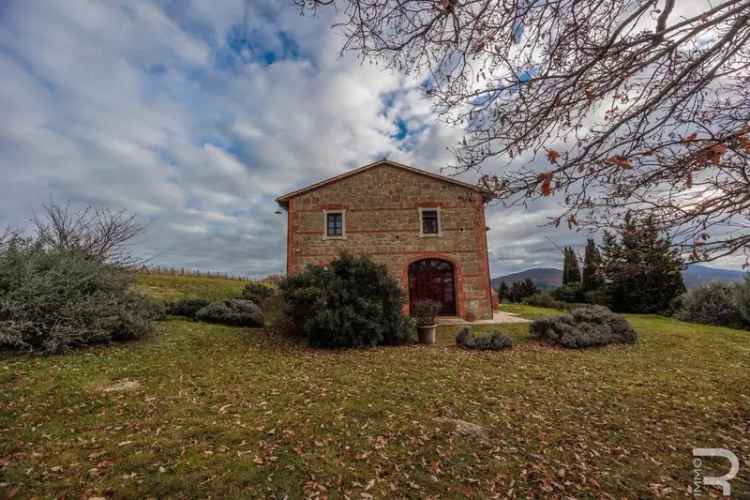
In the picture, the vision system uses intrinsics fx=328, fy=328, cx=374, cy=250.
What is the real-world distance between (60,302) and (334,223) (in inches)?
382

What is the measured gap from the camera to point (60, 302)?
7.16 m

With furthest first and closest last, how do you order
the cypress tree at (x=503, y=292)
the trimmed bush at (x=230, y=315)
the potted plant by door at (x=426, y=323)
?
1. the cypress tree at (x=503, y=292)
2. the trimmed bush at (x=230, y=315)
3. the potted plant by door at (x=426, y=323)

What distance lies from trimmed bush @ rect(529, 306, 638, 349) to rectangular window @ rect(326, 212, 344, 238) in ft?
28.7

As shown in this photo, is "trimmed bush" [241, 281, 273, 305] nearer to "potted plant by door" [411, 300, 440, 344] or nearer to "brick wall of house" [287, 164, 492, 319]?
"brick wall of house" [287, 164, 492, 319]

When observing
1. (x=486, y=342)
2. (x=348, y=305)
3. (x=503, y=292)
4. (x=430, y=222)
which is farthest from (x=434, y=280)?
(x=503, y=292)

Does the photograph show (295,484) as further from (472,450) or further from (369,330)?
(369,330)

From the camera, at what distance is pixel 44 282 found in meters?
6.90

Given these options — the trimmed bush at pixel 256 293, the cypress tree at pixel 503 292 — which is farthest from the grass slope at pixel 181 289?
the cypress tree at pixel 503 292

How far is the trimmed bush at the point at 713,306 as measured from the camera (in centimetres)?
1420

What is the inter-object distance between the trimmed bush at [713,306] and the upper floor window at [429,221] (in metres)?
12.7

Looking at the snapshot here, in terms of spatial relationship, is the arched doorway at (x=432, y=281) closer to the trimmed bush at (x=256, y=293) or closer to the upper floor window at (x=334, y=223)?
the upper floor window at (x=334, y=223)

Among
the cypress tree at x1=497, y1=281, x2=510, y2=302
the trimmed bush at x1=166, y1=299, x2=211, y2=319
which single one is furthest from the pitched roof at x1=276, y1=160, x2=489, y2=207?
the cypress tree at x1=497, y1=281, x2=510, y2=302

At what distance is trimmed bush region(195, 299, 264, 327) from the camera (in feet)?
40.4

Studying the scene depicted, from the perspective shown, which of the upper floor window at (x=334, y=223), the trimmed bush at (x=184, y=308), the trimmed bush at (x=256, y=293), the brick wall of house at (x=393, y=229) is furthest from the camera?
the trimmed bush at (x=256, y=293)
